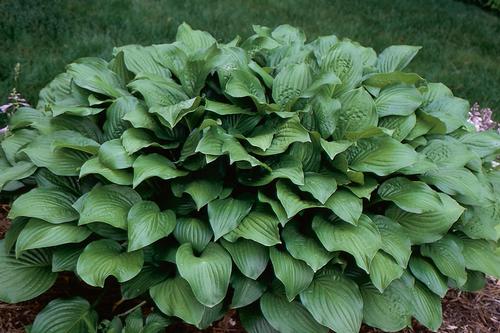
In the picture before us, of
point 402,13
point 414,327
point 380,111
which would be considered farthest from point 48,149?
point 402,13

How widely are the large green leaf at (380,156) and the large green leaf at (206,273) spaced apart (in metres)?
0.72

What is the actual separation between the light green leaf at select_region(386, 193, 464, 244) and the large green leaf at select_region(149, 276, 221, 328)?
3.04 feet

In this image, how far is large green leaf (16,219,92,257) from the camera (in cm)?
245

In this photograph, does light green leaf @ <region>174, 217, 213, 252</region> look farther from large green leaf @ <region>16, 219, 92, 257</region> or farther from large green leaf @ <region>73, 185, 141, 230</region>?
large green leaf @ <region>16, 219, 92, 257</region>

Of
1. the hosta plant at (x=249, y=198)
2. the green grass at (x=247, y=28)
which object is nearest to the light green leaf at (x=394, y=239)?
the hosta plant at (x=249, y=198)

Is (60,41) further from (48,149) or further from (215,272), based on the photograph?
(215,272)

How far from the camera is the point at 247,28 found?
6566mm

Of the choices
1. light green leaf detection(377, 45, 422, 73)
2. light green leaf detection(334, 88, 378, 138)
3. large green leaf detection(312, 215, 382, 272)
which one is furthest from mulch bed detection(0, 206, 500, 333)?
light green leaf detection(377, 45, 422, 73)

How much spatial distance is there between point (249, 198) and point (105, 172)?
1.96ft

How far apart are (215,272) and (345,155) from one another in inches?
31.2

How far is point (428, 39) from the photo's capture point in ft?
24.7

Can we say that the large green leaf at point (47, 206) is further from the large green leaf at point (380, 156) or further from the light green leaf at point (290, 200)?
the large green leaf at point (380, 156)

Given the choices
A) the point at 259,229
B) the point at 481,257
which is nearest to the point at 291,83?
the point at 259,229

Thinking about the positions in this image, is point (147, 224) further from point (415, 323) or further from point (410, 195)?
point (415, 323)
